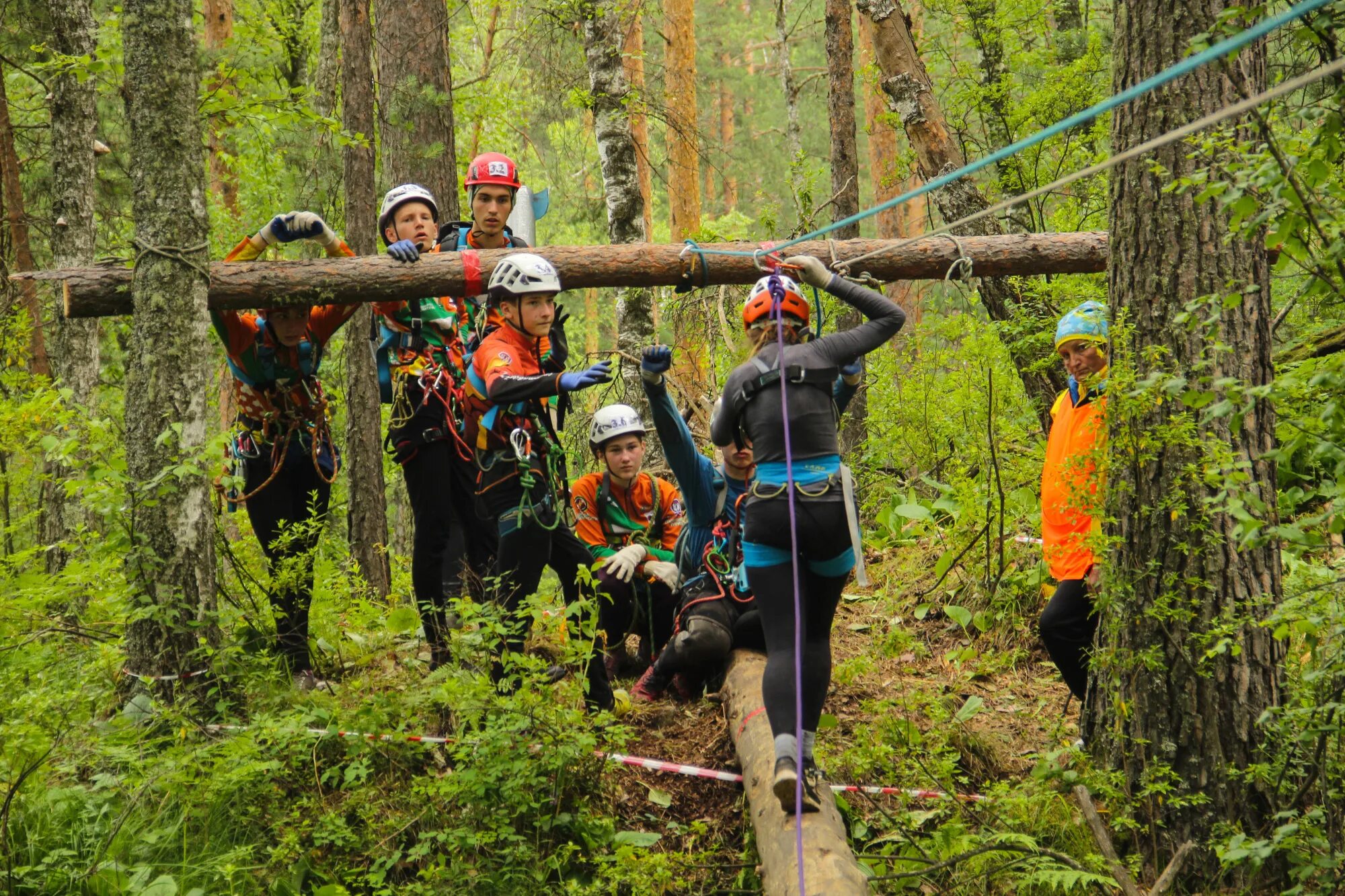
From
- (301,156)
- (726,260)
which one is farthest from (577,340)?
(726,260)

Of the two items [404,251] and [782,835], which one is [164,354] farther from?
[782,835]

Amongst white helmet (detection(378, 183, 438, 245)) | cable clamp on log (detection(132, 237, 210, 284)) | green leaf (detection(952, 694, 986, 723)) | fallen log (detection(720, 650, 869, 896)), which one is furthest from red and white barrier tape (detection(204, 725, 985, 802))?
white helmet (detection(378, 183, 438, 245))

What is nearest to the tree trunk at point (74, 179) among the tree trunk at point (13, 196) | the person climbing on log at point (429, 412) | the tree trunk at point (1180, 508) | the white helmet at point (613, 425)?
the tree trunk at point (13, 196)

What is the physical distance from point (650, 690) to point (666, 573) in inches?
28.1

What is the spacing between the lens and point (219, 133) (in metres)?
11.0

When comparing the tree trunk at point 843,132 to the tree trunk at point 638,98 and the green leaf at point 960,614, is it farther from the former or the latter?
the green leaf at point 960,614

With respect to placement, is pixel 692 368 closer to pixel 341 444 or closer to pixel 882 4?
pixel 882 4

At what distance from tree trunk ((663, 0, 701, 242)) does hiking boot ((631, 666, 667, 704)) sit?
24.4 feet

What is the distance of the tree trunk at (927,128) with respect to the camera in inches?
290

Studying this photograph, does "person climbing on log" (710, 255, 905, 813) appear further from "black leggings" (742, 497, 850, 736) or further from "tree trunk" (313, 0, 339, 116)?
"tree trunk" (313, 0, 339, 116)

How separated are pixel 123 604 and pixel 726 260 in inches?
140

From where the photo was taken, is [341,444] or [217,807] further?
[341,444]

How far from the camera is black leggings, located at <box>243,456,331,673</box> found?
216 inches

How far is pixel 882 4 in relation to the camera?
7656 mm
